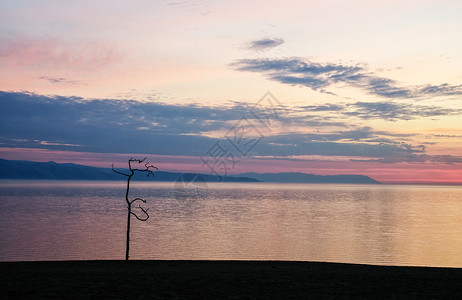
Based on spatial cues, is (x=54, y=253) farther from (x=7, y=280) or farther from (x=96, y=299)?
(x=96, y=299)

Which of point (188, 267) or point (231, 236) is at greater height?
point (188, 267)

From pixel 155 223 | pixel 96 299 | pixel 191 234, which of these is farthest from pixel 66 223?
pixel 96 299

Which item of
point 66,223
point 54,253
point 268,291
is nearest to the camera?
point 268,291

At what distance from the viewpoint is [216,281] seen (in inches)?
689

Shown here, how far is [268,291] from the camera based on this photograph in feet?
52.1

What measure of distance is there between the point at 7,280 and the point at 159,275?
606cm

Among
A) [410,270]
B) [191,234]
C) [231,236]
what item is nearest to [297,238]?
[231,236]

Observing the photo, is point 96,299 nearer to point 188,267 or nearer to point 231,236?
point 188,267

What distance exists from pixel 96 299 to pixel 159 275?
193 inches

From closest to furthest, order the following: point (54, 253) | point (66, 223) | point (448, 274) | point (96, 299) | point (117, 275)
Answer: point (96, 299)
point (117, 275)
point (448, 274)
point (54, 253)
point (66, 223)

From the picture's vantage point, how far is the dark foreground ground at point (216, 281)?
15.0 meters

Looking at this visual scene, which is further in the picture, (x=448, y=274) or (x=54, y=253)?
(x=54, y=253)

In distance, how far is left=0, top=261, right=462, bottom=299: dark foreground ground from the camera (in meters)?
15.0

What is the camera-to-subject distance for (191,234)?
175 ft
